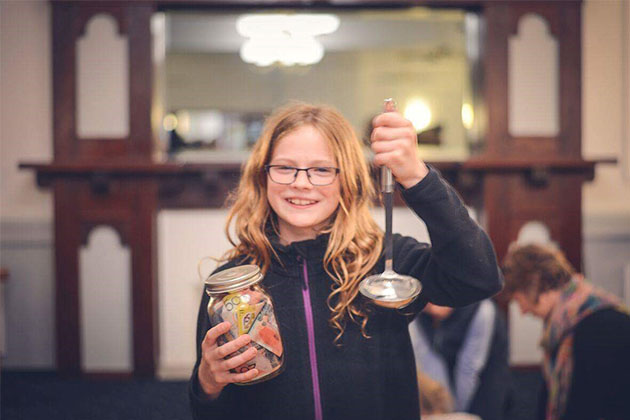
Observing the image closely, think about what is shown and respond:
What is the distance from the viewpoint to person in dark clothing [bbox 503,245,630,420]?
5.49 ft

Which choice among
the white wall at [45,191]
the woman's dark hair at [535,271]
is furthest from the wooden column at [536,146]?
the woman's dark hair at [535,271]

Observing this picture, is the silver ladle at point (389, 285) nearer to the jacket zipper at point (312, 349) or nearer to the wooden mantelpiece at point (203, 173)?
the jacket zipper at point (312, 349)

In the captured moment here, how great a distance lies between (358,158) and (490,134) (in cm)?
254

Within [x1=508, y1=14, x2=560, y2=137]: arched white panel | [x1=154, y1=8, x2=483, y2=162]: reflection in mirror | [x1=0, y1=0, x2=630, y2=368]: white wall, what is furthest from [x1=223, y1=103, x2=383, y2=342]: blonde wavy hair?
[x1=154, y1=8, x2=483, y2=162]: reflection in mirror

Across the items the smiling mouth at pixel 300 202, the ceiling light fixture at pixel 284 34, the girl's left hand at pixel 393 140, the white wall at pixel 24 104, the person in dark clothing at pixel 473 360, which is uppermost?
the ceiling light fixture at pixel 284 34

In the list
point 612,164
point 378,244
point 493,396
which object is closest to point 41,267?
point 493,396

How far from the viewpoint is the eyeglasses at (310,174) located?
102 cm

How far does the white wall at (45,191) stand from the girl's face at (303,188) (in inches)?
96.8

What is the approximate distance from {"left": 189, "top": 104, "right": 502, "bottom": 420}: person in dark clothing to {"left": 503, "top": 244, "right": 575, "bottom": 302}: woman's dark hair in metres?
1.09

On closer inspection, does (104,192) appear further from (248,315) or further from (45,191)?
(248,315)

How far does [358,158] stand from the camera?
1.07 m

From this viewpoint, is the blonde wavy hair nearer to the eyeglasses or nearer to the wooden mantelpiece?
the eyeglasses

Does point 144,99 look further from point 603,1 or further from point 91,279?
point 603,1

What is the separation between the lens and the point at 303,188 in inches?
39.9
